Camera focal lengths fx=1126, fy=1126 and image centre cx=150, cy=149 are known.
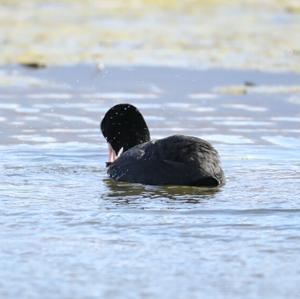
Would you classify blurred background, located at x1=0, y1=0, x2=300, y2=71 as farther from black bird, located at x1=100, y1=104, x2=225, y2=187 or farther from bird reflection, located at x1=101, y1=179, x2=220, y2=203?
bird reflection, located at x1=101, y1=179, x2=220, y2=203

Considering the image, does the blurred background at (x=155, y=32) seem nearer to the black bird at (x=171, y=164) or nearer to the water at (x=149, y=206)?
the water at (x=149, y=206)

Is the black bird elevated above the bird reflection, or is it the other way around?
the black bird

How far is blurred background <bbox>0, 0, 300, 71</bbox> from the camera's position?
17.9 meters

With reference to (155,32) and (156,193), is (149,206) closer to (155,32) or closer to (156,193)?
(156,193)

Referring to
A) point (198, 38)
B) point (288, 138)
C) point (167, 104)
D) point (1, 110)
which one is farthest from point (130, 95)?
point (198, 38)

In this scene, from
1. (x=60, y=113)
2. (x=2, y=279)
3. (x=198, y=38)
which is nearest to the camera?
(x=2, y=279)

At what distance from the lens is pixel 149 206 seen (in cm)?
866

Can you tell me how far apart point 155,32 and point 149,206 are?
39.3 ft

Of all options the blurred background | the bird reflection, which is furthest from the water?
the blurred background

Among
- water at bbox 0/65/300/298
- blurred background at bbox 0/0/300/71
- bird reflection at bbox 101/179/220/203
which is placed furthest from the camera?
blurred background at bbox 0/0/300/71

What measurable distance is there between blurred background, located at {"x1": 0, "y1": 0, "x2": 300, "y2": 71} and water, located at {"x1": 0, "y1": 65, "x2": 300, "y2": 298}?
2.44 meters

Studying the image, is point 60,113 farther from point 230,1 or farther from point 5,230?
point 230,1

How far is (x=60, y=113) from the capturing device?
13.9 metres

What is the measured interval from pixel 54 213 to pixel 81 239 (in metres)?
0.82
